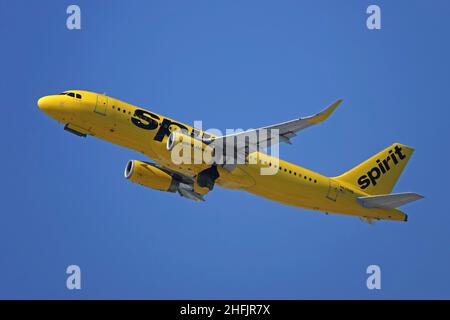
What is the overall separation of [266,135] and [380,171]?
12146mm

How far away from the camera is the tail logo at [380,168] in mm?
50141

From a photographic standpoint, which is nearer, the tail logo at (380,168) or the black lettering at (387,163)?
the tail logo at (380,168)

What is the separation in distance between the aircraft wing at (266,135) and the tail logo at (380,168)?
9.83 metres

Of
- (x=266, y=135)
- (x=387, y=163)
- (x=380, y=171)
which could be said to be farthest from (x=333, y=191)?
(x=266, y=135)

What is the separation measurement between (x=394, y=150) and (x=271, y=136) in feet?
43.9

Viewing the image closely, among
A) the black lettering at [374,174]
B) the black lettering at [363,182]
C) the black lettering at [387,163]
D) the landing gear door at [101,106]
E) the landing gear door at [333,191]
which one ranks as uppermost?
the landing gear door at [101,106]

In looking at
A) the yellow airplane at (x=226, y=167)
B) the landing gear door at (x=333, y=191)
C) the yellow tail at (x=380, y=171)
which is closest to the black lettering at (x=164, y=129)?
the yellow airplane at (x=226, y=167)

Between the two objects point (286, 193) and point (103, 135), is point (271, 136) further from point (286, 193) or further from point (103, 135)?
point (103, 135)

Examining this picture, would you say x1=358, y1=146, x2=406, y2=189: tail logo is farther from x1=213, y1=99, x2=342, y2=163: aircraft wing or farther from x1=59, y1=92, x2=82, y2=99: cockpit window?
x1=59, y1=92, x2=82, y2=99: cockpit window

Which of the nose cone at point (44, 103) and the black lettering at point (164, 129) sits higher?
the nose cone at point (44, 103)

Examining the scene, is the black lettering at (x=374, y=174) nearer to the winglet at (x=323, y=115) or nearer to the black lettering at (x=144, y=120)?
the winglet at (x=323, y=115)

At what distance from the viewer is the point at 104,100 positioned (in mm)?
43375

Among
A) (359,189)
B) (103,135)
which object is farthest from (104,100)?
(359,189)

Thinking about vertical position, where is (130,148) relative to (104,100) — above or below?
below
